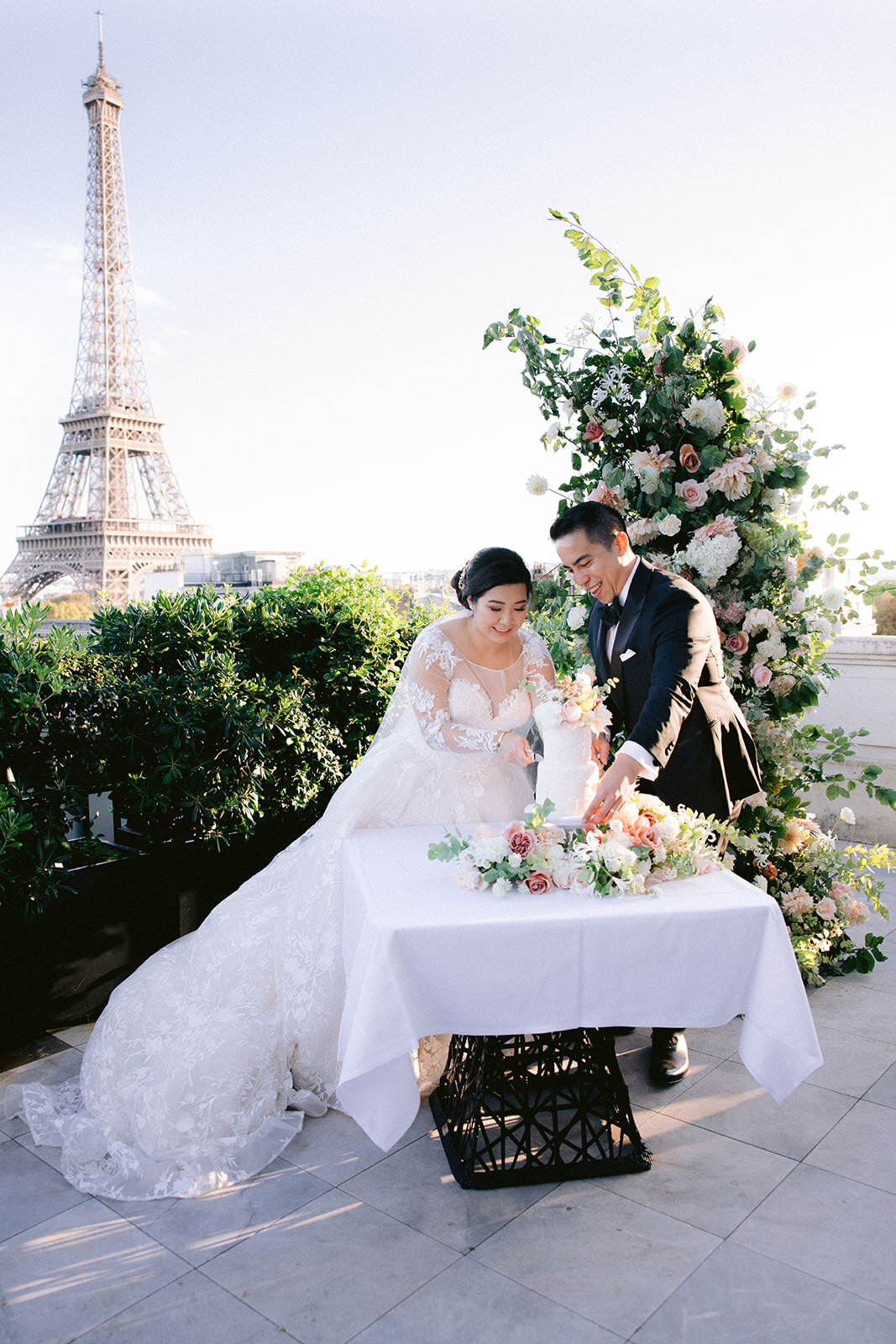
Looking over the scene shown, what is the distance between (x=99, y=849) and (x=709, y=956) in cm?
268

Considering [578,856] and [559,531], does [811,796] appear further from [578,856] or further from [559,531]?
[578,856]

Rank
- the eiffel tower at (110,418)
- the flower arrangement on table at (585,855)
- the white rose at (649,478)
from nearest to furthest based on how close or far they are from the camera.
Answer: the flower arrangement on table at (585,855) < the white rose at (649,478) < the eiffel tower at (110,418)

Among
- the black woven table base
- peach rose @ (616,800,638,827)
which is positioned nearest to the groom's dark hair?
peach rose @ (616,800,638,827)

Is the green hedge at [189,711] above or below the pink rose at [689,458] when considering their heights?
below

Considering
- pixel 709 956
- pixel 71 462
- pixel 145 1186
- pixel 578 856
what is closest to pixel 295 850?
pixel 145 1186

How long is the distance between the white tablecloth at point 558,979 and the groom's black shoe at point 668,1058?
886 millimetres

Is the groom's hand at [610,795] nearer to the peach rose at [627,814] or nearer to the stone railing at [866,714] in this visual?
the peach rose at [627,814]

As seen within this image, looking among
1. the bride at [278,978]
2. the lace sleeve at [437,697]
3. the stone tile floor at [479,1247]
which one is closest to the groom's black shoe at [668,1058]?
the stone tile floor at [479,1247]

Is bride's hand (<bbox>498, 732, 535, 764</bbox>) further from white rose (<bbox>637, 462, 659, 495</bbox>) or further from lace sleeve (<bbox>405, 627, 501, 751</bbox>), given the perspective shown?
white rose (<bbox>637, 462, 659, 495</bbox>)

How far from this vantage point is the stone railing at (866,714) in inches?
213

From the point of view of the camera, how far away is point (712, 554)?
3.17 m

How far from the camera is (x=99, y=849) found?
12.1 ft

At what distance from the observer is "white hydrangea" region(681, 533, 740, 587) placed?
3162 mm

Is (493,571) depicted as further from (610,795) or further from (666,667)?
(610,795)
